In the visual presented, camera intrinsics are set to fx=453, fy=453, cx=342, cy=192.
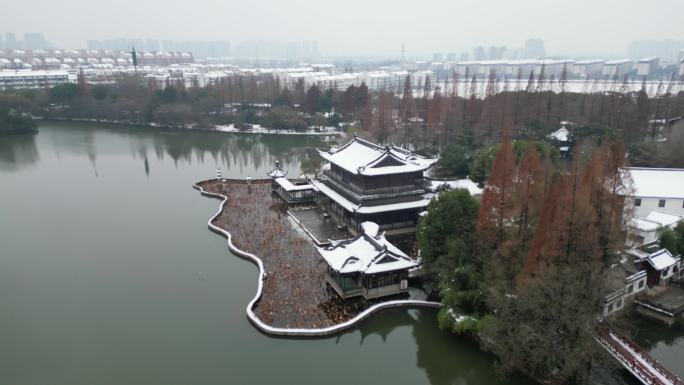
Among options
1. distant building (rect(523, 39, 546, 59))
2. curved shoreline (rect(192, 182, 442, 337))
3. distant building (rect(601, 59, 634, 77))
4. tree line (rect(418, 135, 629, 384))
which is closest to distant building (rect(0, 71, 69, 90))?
curved shoreline (rect(192, 182, 442, 337))

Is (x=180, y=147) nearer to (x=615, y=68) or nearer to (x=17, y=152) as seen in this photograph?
(x=17, y=152)

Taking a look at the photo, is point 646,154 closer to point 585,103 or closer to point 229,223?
point 585,103

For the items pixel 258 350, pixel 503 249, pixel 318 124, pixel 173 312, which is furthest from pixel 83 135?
pixel 503 249

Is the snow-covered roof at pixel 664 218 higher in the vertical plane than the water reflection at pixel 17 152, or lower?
higher

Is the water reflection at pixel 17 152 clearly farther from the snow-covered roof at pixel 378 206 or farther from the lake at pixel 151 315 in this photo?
the snow-covered roof at pixel 378 206

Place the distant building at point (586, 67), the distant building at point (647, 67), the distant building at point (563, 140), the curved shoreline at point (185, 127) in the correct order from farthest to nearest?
the distant building at point (586, 67) < the distant building at point (647, 67) < the curved shoreline at point (185, 127) < the distant building at point (563, 140)

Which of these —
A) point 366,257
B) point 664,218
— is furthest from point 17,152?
point 664,218

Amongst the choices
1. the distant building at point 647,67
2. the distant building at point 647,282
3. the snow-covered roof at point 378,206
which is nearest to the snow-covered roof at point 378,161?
the snow-covered roof at point 378,206

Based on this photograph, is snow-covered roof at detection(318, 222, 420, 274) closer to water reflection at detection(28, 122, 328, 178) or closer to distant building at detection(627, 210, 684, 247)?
distant building at detection(627, 210, 684, 247)
